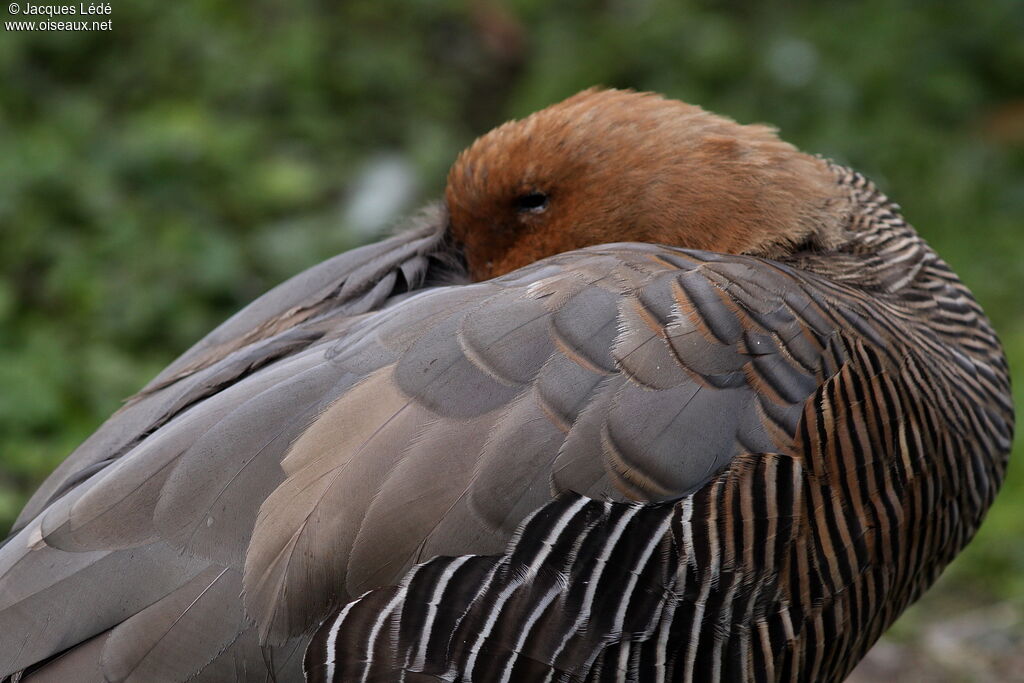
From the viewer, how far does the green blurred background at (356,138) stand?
12.8 ft

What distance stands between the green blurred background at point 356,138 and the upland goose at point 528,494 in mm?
1435

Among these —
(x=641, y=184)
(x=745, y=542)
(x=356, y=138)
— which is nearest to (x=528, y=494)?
(x=745, y=542)

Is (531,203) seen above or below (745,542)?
above

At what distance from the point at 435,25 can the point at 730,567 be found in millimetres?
4482

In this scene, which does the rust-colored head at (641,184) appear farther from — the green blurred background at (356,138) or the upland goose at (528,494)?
the green blurred background at (356,138)

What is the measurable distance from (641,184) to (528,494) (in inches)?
30.4

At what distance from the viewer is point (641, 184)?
245 centimetres

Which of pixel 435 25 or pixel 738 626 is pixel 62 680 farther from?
pixel 435 25

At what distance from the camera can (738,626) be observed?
6.73 ft

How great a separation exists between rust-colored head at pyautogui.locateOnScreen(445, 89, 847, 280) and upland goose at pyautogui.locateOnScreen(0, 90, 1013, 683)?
10cm

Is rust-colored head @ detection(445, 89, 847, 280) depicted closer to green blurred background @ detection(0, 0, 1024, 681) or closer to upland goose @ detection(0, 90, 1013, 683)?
upland goose @ detection(0, 90, 1013, 683)

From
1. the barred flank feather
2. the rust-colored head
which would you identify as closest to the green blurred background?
the barred flank feather

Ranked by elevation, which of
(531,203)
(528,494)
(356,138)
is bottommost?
(356,138)

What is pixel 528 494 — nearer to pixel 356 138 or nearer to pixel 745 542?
pixel 745 542
